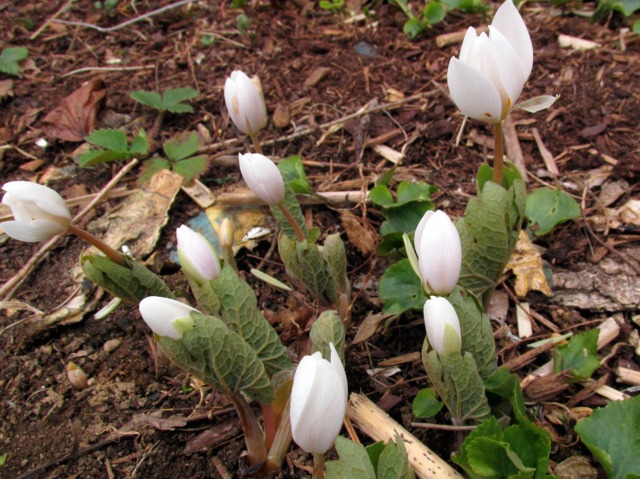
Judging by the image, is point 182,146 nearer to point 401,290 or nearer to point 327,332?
point 401,290

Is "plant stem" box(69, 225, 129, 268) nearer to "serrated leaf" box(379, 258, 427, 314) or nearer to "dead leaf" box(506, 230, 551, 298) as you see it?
"serrated leaf" box(379, 258, 427, 314)

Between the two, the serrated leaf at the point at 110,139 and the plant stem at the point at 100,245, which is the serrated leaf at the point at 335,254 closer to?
the plant stem at the point at 100,245

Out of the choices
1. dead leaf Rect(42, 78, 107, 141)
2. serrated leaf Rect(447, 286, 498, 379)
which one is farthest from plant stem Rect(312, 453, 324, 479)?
dead leaf Rect(42, 78, 107, 141)

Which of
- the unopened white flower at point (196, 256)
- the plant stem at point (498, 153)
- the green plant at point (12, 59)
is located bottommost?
the green plant at point (12, 59)

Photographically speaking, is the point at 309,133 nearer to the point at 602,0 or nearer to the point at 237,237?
the point at 237,237

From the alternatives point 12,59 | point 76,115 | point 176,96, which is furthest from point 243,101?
point 12,59

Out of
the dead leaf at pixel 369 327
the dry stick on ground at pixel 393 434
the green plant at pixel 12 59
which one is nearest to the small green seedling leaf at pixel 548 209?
the dead leaf at pixel 369 327
